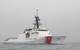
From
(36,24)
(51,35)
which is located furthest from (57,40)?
(36,24)

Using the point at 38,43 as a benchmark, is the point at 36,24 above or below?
above

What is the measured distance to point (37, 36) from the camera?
87000mm

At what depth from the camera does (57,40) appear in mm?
88562

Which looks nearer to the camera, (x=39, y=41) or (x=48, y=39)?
(x=39, y=41)

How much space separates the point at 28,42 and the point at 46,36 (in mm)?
5736

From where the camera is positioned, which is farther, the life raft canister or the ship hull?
the ship hull

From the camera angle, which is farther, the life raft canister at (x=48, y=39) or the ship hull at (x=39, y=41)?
the ship hull at (x=39, y=41)

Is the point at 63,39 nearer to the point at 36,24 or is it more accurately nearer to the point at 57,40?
the point at 57,40

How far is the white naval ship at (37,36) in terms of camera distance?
86812mm

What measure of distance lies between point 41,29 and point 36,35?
93.9 inches

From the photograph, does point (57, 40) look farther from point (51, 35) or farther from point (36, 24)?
point (36, 24)

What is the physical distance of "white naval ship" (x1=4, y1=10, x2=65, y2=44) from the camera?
8681 centimetres

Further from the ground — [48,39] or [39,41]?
[48,39]

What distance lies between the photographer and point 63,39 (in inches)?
3551
